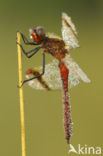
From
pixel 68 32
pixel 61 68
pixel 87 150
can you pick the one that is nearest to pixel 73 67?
pixel 61 68

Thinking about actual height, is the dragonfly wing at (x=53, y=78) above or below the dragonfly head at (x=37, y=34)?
below

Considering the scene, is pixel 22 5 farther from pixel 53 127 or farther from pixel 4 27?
pixel 53 127

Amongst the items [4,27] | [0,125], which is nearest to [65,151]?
[0,125]

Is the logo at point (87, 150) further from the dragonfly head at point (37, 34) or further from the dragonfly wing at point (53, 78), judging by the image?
the dragonfly head at point (37, 34)

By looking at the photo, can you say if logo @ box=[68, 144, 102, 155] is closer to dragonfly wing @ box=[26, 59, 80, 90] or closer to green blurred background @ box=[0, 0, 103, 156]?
green blurred background @ box=[0, 0, 103, 156]

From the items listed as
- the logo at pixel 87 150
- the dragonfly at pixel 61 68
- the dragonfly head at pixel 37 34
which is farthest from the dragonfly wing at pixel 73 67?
the logo at pixel 87 150

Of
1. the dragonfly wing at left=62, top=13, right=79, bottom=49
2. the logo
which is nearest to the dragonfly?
the dragonfly wing at left=62, top=13, right=79, bottom=49
